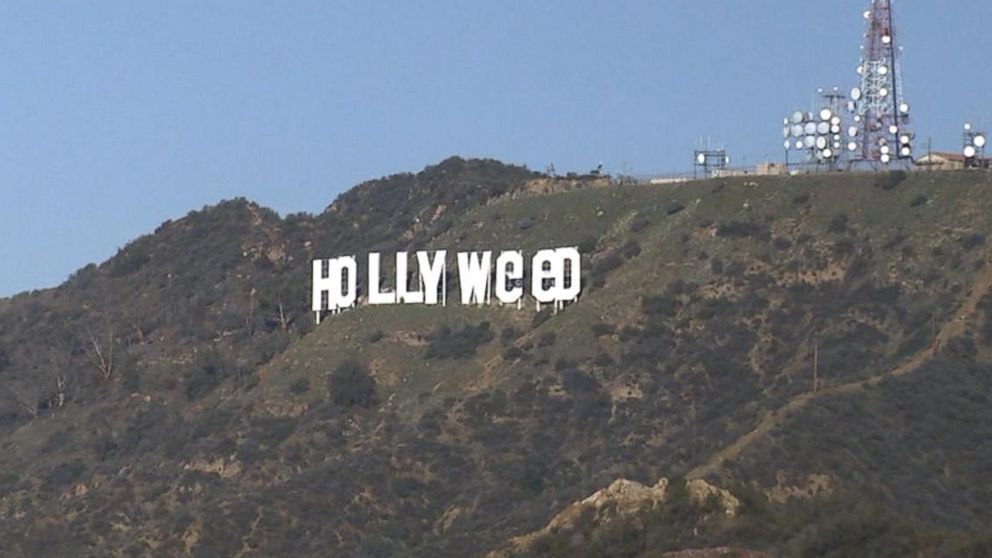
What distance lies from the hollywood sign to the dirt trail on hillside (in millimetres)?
19137

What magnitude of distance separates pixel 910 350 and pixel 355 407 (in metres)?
26.7

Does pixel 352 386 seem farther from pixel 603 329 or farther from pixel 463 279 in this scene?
pixel 603 329

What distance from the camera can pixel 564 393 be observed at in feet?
374

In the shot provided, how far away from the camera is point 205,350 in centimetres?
14125

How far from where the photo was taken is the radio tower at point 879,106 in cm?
11856

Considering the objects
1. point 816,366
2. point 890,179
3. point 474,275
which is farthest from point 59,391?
point 816,366

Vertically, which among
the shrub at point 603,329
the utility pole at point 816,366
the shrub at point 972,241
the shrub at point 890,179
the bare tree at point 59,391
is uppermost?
the shrub at point 890,179

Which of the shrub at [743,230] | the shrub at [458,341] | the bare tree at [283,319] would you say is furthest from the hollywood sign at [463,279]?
the shrub at [743,230]

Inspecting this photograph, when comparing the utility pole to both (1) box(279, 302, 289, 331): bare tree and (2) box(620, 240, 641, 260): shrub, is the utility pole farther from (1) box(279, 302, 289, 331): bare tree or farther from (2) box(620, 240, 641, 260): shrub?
(1) box(279, 302, 289, 331): bare tree

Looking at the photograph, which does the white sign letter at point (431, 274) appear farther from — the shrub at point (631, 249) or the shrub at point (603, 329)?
the shrub at point (603, 329)

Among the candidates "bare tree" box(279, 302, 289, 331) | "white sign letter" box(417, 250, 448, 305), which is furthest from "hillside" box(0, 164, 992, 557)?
"white sign letter" box(417, 250, 448, 305)

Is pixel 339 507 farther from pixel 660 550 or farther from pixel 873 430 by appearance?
pixel 660 550

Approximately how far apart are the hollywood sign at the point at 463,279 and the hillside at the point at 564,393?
1.01 metres

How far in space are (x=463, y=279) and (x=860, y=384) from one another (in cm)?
2819
